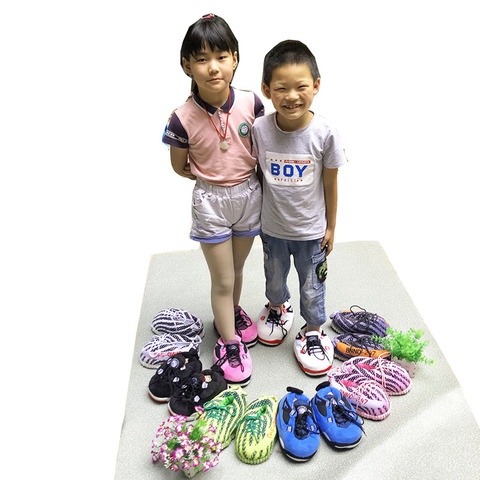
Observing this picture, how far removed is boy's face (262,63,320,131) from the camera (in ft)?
7.08

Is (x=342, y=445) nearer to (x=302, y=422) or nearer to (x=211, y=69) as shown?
(x=302, y=422)

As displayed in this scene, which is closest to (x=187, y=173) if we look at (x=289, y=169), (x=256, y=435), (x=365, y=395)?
(x=289, y=169)

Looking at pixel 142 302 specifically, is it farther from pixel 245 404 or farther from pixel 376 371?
pixel 376 371

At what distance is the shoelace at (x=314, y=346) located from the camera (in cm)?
271

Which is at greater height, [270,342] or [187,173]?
[187,173]

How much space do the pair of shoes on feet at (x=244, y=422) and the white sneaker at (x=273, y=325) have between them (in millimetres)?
442

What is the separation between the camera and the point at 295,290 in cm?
330

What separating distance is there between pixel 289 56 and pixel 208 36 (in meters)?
0.32

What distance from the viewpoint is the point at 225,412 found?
239cm

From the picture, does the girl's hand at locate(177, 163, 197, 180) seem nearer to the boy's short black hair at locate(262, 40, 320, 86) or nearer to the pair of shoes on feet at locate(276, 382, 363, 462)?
the boy's short black hair at locate(262, 40, 320, 86)

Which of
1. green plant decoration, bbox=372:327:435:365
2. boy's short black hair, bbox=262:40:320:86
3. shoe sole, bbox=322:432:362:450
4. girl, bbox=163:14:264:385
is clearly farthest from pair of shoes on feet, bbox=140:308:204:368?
boy's short black hair, bbox=262:40:320:86

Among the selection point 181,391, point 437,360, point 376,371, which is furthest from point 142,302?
point 437,360

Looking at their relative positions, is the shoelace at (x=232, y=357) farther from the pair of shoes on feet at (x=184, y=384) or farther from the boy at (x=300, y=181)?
the boy at (x=300, y=181)

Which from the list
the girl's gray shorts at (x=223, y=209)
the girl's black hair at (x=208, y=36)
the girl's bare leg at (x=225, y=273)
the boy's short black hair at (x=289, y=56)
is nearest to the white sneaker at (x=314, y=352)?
the girl's bare leg at (x=225, y=273)
